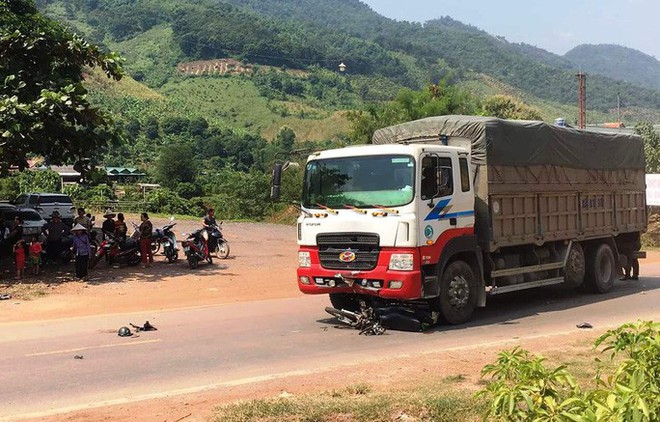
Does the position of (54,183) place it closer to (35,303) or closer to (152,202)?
(152,202)

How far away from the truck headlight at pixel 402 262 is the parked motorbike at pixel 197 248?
30.8 ft

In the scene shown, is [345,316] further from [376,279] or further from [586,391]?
[586,391]

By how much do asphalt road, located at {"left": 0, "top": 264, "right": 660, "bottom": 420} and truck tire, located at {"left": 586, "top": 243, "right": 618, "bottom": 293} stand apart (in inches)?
15.6

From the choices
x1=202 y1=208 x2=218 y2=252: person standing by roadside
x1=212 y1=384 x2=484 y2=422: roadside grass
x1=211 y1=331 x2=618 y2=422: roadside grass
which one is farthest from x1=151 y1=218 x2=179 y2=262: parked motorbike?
x1=212 y1=384 x2=484 y2=422: roadside grass

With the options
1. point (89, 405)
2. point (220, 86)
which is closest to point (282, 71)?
point (220, 86)

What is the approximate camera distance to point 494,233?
11.8 metres

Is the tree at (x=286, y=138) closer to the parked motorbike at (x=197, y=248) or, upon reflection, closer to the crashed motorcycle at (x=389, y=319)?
the parked motorbike at (x=197, y=248)

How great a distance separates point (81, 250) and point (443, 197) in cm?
959

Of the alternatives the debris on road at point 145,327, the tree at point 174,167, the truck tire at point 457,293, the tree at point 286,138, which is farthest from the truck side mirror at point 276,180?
the tree at point 286,138

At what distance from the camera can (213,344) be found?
982 centimetres

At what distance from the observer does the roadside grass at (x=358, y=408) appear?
19.5 feet

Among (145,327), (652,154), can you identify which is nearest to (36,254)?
(145,327)

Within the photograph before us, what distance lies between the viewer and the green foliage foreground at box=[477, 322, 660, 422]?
295 centimetres

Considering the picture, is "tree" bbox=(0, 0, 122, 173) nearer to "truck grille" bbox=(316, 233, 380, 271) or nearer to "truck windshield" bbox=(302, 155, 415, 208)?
"truck windshield" bbox=(302, 155, 415, 208)
